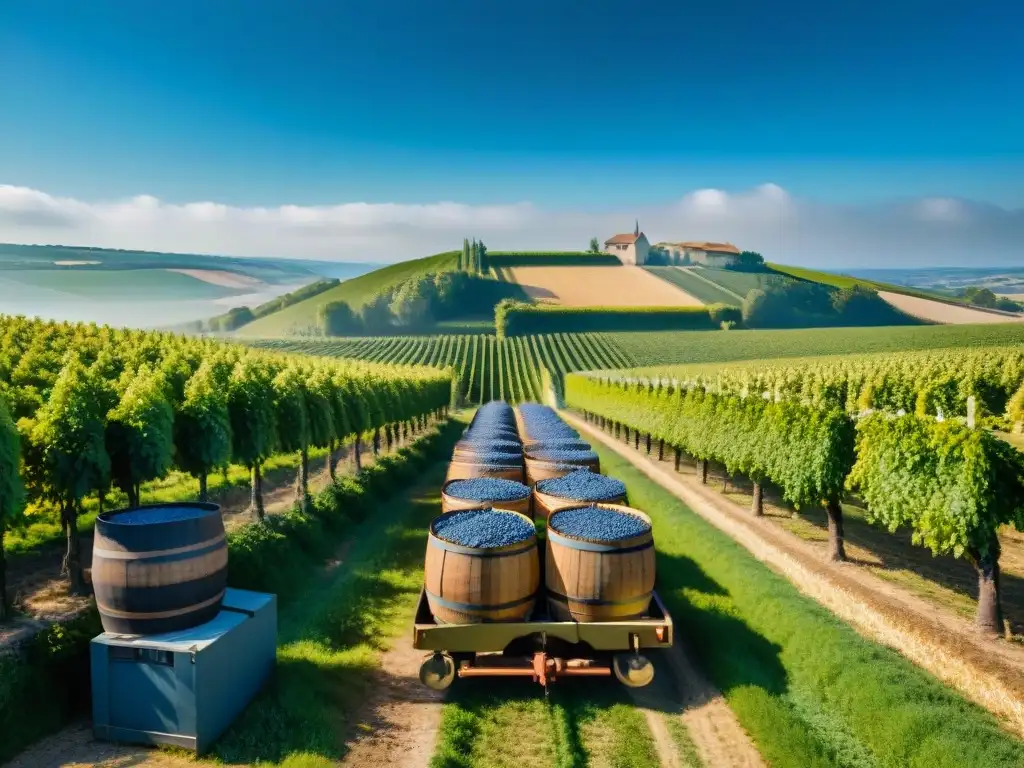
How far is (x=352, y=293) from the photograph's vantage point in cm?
12888

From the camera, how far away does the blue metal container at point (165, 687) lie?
294 inches

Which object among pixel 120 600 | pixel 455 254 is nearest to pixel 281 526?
pixel 120 600

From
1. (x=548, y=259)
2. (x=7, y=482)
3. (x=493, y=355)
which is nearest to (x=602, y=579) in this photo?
(x=7, y=482)

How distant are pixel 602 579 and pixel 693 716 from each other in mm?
2351

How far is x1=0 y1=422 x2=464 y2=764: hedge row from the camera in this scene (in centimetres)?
757

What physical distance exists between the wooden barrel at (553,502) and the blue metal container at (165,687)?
17.0 feet

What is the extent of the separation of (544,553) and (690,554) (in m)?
6.10

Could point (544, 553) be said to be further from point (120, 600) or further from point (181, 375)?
point (181, 375)

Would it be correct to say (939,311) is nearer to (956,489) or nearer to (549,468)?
(956,489)

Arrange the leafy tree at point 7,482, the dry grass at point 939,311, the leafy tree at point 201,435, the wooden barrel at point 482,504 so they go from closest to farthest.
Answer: the leafy tree at point 7,482 < the wooden barrel at point 482,504 < the leafy tree at point 201,435 < the dry grass at point 939,311

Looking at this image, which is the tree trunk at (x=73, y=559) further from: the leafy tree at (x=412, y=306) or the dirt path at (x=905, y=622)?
the leafy tree at (x=412, y=306)

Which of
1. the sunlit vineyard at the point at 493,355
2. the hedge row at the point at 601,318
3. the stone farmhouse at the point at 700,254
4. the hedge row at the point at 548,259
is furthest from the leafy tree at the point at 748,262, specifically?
the sunlit vineyard at the point at 493,355

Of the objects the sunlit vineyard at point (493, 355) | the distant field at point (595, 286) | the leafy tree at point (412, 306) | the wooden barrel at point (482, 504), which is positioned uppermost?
the distant field at point (595, 286)

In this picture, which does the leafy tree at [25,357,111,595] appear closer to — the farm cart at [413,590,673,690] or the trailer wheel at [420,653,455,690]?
the trailer wheel at [420,653,455,690]
